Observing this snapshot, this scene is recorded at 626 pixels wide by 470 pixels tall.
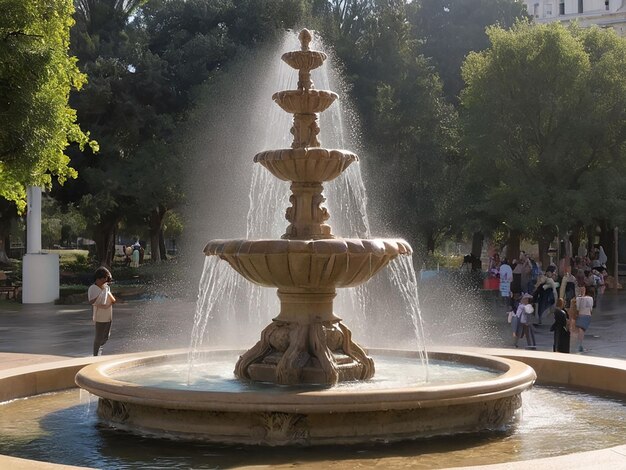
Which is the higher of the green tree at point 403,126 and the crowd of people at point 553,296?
the green tree at point 403,126

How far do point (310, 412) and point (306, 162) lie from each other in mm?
3020

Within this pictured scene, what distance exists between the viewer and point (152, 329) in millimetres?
19922

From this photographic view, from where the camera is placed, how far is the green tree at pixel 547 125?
95.1ft

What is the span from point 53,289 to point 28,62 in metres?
14.8

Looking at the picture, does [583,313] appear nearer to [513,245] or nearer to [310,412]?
[310,412]

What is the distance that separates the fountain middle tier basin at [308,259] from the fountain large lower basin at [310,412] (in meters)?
1.42

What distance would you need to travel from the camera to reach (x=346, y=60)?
33.1m

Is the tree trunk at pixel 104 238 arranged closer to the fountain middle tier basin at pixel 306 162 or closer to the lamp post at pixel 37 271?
the lamp post at pixel 37 271

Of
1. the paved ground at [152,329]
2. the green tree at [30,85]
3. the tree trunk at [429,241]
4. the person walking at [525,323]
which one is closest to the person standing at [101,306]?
the paved ground at [152,329]

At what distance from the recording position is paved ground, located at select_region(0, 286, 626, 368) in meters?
16.3

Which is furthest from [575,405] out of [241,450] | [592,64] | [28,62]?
[592,64]

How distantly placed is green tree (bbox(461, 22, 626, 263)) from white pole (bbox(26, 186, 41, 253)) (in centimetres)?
1419

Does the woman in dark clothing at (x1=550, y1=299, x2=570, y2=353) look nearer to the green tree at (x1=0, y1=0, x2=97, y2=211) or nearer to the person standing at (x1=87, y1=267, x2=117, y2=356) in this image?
the person standing at (x1=87, y1=267, x2=117, y2=356)

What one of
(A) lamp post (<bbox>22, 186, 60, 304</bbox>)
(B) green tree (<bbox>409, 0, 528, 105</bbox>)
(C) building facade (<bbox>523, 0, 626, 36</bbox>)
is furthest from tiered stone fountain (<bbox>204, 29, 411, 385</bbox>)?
(C) building facade (<bbox>523, 0, 626, 36</bbox>)
